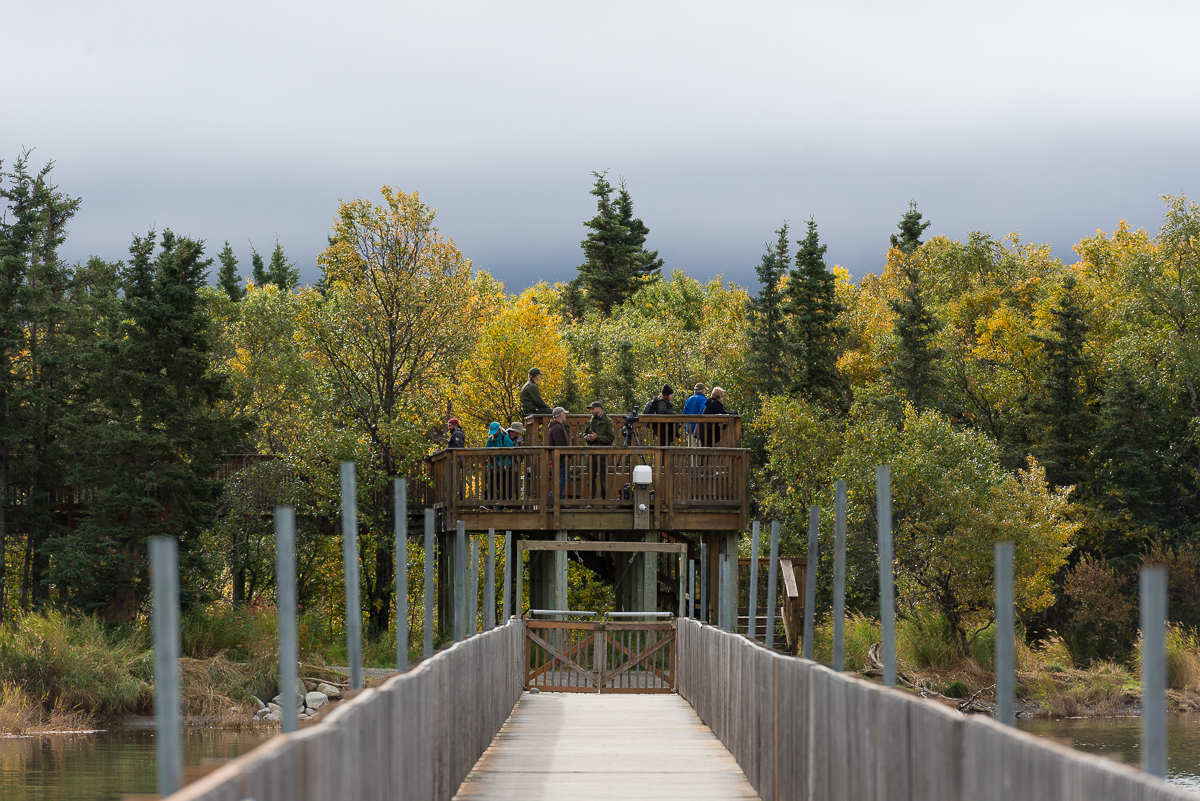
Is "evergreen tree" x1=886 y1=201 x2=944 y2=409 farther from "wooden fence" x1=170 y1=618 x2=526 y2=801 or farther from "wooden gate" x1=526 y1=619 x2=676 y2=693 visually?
"wooden fence" x1=170 y1=618 x2=526 y2=801

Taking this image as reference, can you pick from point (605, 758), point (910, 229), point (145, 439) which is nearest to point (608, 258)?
point (910, 229)

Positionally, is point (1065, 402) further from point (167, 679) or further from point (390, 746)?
point (167, 679)

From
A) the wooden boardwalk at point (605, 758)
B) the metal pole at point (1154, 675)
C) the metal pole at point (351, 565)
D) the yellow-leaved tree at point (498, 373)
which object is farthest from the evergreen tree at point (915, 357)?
the metal pole at point (1154, 675)

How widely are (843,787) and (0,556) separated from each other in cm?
3290

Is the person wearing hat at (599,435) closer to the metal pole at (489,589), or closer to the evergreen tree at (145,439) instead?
the metal pole at (489,589)

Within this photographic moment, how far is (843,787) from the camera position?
721 centimetres

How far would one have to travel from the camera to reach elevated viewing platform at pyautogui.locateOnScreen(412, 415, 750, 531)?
25219 millimetres

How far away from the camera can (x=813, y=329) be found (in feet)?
170

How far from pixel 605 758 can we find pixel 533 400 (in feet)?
43.9

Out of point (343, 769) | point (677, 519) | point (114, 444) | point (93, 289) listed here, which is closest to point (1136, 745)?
point (677, 519)

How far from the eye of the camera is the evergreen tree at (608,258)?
8362cm

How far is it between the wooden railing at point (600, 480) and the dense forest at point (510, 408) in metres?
8.98

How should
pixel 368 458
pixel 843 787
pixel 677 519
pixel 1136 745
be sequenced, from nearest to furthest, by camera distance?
pixel 843 787 < pixel 677 519 < pixel 1136 745 < pixel 368 458

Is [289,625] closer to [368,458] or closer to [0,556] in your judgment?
[368,458]
